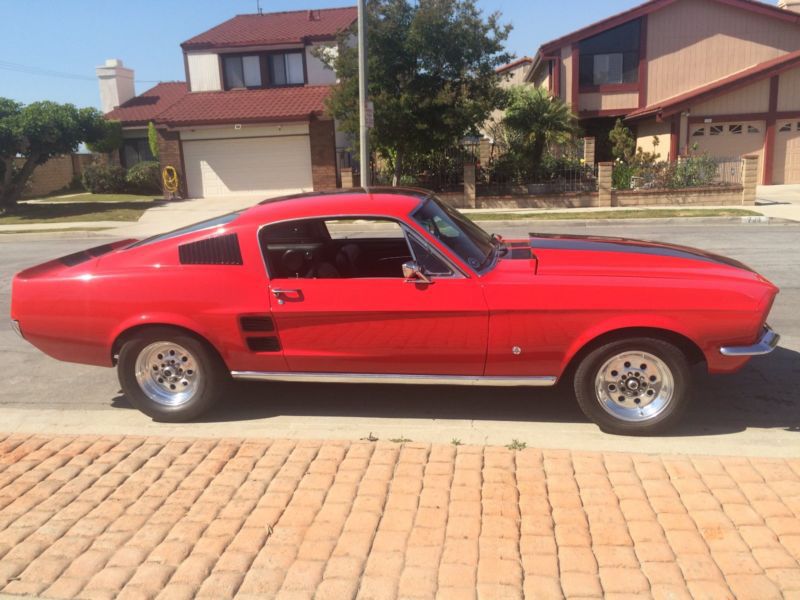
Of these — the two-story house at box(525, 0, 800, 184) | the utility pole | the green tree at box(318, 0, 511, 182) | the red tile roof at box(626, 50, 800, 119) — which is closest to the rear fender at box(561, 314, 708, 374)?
the utility pole

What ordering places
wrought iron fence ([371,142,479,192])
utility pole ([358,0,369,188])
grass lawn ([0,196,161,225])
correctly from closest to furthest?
utility pole ([358,0,369,188])
grass lawn ([0,196,161,225])
wrought iron fence ([371,142,479,192])

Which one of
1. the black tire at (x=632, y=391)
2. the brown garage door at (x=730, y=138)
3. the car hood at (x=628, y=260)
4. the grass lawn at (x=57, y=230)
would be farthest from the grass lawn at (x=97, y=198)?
the black tire at (x=632, y=391)

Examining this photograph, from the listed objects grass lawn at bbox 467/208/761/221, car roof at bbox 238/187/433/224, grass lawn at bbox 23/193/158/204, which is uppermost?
car roof at bbox 238/187/433/224

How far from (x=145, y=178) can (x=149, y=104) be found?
6.92 metres

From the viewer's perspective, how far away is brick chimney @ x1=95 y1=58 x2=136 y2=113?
3497cm

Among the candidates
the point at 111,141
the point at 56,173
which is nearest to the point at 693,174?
the point at 111,141

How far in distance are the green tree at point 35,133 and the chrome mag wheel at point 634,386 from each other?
2371 centimetres

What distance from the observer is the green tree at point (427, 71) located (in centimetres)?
2036

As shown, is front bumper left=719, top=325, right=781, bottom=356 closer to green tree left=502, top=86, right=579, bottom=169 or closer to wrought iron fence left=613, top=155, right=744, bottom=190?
wrought iron fence left=613, top=155, right=744, bottom=190

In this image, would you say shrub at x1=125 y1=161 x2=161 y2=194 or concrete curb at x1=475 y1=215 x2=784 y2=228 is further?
shrub at x1=125 y1=161 x2=161 y2=194

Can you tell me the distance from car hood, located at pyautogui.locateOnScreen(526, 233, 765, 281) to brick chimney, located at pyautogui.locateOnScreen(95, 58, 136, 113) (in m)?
35.0

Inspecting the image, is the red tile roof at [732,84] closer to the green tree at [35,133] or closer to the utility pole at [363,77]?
the utility pole at [363,77]

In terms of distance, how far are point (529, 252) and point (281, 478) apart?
2.32 m

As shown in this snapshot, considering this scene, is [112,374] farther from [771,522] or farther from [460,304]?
[771,522]
